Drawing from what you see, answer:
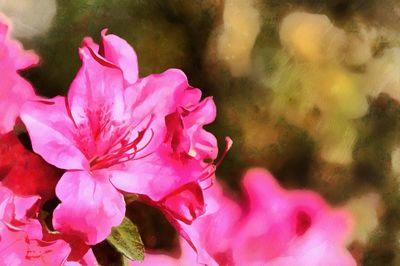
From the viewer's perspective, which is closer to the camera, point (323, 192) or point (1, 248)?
point (1, 248)

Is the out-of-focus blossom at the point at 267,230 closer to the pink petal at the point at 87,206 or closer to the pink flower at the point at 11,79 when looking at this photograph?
the pink petal at the point at 87,206

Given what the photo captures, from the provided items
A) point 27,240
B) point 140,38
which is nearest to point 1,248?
point 27,240

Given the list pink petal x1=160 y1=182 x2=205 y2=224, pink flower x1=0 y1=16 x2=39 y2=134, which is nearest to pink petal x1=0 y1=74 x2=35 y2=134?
pink flower x1=0 y1=16 x2=39 y2=134

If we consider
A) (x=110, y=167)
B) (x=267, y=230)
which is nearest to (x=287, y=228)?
(x=267, y=230)

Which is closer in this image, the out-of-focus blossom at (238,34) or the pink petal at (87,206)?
the pink petal at (87,206)

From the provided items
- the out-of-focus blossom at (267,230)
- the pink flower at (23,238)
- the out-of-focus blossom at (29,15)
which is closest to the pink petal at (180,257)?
the out-of-focus blossom at (267,230)

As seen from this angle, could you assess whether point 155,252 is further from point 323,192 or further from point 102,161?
point 323,192
